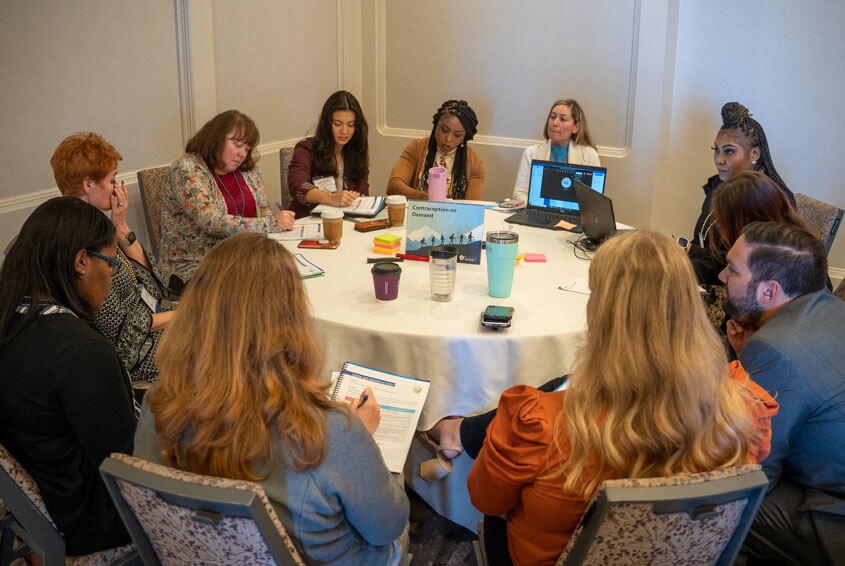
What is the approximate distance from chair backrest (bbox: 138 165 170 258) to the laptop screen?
187 centimetres

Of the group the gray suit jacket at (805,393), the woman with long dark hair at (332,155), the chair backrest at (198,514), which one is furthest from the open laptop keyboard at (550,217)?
the chair backrest at (198,514)

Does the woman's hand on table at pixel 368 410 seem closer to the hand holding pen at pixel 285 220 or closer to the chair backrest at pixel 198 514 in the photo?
the chair backrest at pixel 198 514

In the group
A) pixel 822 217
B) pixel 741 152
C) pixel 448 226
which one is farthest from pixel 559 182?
pixel 822 217

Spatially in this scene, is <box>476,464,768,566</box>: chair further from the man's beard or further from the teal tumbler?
the teal tumbler

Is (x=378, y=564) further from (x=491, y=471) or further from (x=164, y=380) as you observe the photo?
(x=164, y=380)

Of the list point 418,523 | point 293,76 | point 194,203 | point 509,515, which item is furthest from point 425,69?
point 509,515

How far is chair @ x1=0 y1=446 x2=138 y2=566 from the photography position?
146cm

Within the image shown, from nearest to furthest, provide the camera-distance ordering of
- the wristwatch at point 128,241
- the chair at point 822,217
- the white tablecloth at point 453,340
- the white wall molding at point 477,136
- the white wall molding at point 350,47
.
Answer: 1. the white tablecloth at point 453,340
2. the wristwatch at point 128,241
3. the chair at point 822,217
4. the white wall molding at point 477,136
5. the white wall molding at point 350,47

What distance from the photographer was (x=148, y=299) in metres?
2.34

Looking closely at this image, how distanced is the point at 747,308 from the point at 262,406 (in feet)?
4.81

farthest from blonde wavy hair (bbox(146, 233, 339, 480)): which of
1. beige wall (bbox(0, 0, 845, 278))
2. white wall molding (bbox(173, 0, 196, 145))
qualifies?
white wall molding (bbox(173, 0, 196, 145))

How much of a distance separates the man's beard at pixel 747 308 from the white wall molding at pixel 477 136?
309 cm

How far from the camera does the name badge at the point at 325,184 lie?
12.6 ft

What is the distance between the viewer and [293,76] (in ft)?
16.3
